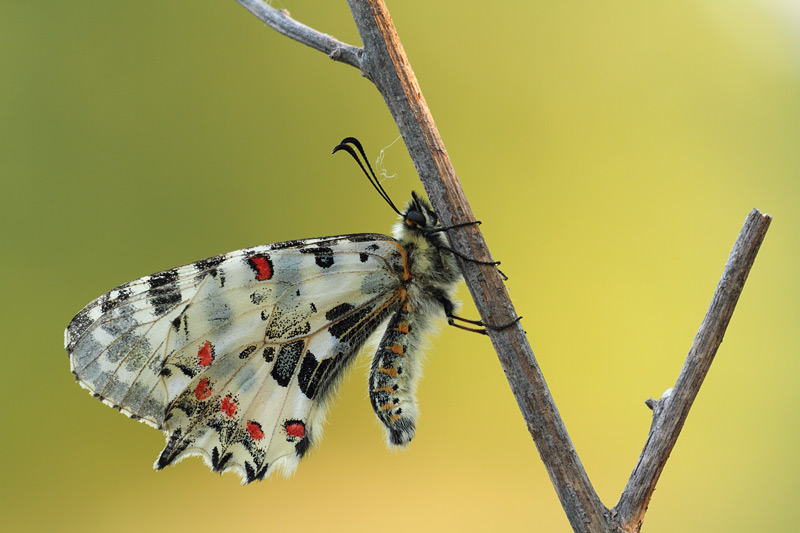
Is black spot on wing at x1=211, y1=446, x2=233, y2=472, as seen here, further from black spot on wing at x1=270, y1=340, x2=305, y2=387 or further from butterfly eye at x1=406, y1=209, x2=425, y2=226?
butterfly eye at x1=406, y1=209, x2=425, y2=226

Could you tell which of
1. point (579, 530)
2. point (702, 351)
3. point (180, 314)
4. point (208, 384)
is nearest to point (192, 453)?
point (208, 384)

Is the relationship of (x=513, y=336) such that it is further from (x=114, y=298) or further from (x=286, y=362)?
(x=114, y=298)

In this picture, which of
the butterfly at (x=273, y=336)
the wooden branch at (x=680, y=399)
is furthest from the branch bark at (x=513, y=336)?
the butterfly at (x=273, y=336)

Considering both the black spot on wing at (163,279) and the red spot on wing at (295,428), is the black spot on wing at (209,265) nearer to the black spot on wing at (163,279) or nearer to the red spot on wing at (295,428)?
the black spot on wing at (163,279)

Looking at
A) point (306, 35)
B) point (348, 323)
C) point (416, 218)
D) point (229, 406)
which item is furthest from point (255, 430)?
point (306, 35)

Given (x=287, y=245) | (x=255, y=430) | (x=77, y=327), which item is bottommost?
(x=255, y=430)

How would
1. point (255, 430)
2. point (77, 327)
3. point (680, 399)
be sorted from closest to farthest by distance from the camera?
point (680, 399)
point (77, 327)
point (255, 430)
